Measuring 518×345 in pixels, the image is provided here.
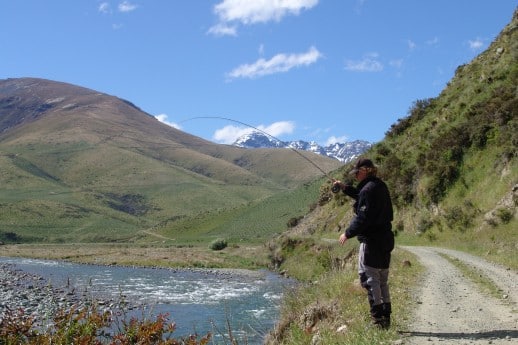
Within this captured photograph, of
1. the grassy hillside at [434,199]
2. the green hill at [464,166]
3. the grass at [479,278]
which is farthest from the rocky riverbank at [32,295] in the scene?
the green hill at [464,166]

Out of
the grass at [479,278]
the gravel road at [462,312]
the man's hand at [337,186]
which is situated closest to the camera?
the gravel road at [462,312]

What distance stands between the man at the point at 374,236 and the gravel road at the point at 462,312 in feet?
1.93

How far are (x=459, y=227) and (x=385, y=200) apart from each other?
20.7m

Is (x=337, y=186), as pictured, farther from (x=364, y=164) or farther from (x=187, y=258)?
(x=187, y=258)

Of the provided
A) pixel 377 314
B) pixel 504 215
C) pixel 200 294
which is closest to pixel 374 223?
pixel 377 314

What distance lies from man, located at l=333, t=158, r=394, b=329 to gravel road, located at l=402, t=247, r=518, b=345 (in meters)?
0.59

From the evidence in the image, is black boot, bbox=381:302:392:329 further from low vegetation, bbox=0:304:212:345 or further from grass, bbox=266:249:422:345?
low vegetation, bbox=0:304:212:345

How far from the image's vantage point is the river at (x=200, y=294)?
2073 centimetres

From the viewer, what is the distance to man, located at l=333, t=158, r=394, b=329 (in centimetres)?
809

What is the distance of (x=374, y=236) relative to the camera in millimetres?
8211

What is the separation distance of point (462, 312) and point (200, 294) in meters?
24.6

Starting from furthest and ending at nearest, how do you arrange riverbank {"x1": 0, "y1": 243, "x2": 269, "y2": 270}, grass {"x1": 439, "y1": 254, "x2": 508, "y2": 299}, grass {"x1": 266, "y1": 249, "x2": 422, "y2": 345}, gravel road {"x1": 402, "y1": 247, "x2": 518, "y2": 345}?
1. riverbank {"x1": 0, "y1": 243, "x2": 269, "y2": 270}
2. grass {"x1": 439, "y1": 254, "x2": 508, "y2": 299}
3. grass {"x1": 266, "y1": 249, "x2": 422, "y2": 345}
4. gravel road {"x1": 402, "y1": 247, "x2": 518, "y2": 345}

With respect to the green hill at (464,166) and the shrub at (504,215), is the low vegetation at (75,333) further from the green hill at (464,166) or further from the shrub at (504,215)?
the shrub at (504,215)

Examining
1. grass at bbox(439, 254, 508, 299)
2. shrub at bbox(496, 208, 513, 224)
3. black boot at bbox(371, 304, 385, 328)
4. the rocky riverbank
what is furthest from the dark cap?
shrub at bbox(496, 208, 513, 224)
